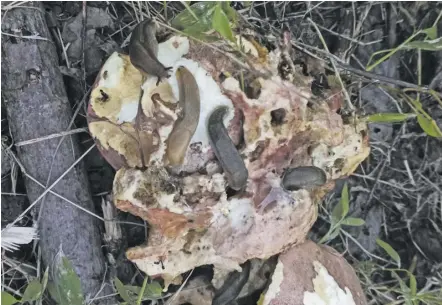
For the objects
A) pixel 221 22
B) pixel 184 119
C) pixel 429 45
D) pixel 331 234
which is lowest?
pixel 331 234

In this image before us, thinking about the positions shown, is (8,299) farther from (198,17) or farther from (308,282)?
(198,17)

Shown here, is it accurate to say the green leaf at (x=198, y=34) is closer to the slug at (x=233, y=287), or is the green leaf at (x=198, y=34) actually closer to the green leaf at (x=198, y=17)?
the green leaf at (x=198, y=17)

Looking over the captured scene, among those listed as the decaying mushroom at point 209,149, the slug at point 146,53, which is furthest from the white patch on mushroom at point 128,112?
the slug at point 146,53

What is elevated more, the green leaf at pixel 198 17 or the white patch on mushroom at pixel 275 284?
the green leaf at pixel 198 17

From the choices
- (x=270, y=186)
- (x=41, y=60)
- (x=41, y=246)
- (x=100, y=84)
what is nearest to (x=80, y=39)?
(x=41, y=60)

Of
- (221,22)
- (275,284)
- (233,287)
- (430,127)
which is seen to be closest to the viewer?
(221,22)

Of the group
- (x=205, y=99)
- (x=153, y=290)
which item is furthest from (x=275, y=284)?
(x=205, y=99)
